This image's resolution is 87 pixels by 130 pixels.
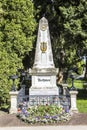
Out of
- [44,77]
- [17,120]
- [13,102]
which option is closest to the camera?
[17,120]

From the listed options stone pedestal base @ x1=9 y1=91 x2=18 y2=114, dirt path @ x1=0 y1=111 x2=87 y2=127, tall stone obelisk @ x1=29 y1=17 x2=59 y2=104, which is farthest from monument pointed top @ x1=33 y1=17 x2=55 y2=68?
dirt path @ x1=0 y1=111 x2=87 y2=127

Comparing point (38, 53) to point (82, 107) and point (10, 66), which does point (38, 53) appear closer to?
point (10, 66)

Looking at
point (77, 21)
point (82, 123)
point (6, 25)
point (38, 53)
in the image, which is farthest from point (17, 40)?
point (82, 123)

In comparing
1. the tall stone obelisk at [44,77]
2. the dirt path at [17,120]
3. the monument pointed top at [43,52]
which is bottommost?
the dirt path at [17,120]

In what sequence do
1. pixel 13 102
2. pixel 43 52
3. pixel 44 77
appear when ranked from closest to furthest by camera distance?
pixel 13 102 < pixel 44 77 < pixel 43 52

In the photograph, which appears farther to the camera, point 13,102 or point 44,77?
point 44,77

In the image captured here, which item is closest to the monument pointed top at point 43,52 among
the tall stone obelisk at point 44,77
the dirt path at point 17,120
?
the tall stone obelisk at point 44,77

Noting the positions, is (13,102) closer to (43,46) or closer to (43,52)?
(43,52)

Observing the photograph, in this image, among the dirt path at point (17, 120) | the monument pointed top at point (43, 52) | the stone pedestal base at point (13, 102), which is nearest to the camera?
the dirt path at point (17, 120)

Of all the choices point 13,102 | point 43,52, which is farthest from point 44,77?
point 13,102

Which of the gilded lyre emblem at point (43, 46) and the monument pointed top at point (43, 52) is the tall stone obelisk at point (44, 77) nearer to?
the monument pointed top at point (43, 52)

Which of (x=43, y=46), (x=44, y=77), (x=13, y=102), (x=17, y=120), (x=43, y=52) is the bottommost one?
(x=17, y=120)

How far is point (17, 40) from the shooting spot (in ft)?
82.3

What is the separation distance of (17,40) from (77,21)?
5.01m
